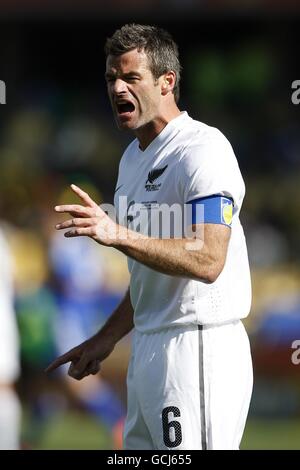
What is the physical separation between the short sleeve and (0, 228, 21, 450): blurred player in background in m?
2.90

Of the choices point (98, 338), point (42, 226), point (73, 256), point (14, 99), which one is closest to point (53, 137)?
point (14, 99)

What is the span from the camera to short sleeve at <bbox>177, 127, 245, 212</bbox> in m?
3.94

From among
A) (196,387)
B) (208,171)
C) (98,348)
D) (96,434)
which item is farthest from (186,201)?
(96,434)

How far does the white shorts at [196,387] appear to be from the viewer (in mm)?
4062

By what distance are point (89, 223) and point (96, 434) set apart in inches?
246

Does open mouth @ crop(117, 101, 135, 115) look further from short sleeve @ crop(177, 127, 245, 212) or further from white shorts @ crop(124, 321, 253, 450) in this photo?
white shorts @ crop(124, 321, 253, 450)

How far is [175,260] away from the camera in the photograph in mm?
3859

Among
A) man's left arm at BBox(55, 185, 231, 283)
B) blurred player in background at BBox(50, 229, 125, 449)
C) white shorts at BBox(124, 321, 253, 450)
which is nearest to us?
man's left arm at BBox(55, 185, 231, 283)

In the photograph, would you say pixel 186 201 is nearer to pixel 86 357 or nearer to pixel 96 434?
pixel 86 357

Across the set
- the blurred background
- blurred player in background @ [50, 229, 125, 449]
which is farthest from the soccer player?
blurred player in background @ [50, 229, 125, 449]

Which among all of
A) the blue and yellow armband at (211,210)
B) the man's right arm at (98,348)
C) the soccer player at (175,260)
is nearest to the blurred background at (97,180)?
the man's right arm at (98,348)

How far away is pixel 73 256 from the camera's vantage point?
970 cm

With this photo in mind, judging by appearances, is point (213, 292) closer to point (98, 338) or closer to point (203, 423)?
point (203, 423)
